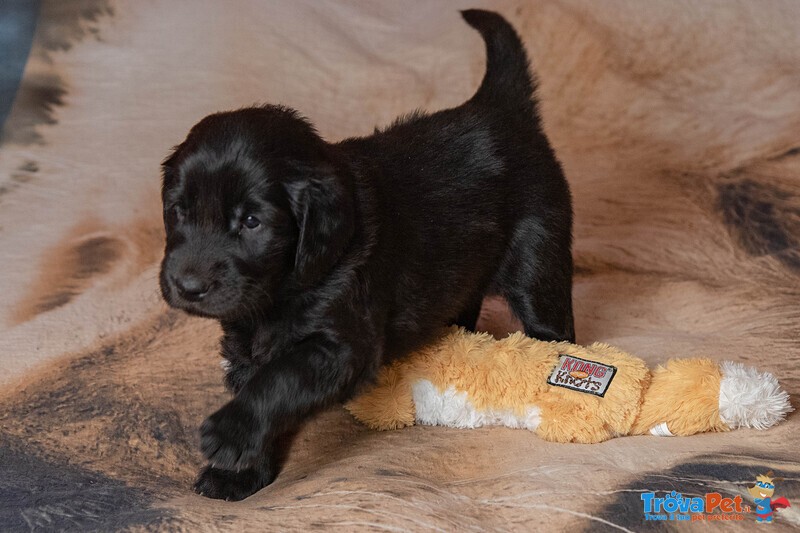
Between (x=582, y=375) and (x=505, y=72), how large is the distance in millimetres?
1062

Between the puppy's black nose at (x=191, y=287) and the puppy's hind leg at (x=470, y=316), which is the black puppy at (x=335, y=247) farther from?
the puppy's hind leg at (x=470, y=316)

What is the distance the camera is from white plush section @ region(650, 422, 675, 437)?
8.86 feet

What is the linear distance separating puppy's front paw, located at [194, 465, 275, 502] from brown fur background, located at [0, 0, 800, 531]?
61 mm

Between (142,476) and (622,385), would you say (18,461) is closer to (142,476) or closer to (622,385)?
(142,476)

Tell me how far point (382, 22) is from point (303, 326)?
2.86m

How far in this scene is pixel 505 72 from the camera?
10.7 feet

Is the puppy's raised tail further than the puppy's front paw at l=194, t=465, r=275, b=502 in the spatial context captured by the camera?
Yes

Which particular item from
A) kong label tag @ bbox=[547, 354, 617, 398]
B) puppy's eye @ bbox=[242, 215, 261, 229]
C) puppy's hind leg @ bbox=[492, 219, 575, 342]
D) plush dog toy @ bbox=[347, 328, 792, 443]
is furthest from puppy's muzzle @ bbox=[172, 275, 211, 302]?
puppy's hind leg @ bbox=[492, 219, 575, 342]

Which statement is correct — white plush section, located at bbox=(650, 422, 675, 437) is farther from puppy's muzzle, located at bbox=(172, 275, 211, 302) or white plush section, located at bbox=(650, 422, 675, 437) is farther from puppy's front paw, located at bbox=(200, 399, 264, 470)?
puppy's muzzle, located at bbox=(172, 275, 211, 302)

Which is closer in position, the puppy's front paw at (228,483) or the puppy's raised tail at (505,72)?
the puppy's front paw at (228,483)

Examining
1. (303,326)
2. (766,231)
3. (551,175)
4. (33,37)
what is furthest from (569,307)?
(33,37)

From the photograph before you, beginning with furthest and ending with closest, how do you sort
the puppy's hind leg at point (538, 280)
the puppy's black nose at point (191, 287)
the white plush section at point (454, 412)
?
the puppy's hind leg at point (538, 280), the white plush section at point (454, 412), the puppy's black nose at point (191, 287)

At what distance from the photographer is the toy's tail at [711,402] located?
104 inches

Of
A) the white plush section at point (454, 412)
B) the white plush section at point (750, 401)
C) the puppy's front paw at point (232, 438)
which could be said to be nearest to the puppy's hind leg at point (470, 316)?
the white plush section at point (454, 412)
